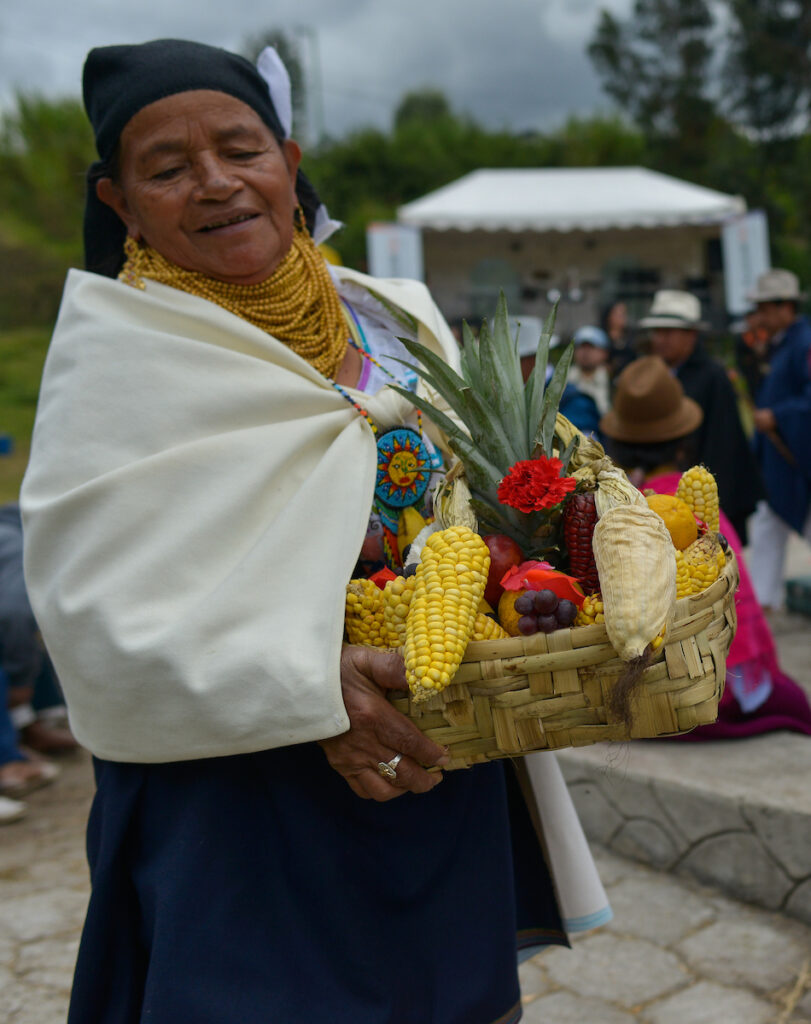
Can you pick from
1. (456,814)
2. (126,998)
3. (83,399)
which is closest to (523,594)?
(456,814)

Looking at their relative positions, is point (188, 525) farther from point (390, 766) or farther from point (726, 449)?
point (726, 449)

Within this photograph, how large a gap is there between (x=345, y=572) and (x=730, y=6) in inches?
1434

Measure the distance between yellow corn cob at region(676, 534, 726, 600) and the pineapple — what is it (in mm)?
233

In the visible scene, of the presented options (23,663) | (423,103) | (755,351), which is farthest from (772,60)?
(23,663)

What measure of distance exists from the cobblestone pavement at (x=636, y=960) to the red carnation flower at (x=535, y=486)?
6.39 ft

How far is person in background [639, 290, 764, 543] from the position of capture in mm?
5883

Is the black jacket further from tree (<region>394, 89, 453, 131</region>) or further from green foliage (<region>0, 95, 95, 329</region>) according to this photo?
tree (<region>394, 89, 453, 131</region>)

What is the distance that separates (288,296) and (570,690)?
1081 millimetres

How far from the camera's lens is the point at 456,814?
2.07 meters

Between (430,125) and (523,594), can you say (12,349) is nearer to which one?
(430,125)

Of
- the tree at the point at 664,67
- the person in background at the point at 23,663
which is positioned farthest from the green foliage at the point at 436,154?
the person in background at the point at 23,663

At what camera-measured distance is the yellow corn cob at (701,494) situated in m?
1.92

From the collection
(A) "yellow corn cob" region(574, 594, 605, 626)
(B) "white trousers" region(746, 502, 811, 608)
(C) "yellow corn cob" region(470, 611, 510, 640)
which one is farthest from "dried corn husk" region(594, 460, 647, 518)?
(B) "white trousers" region(746, 502, 811, 608)

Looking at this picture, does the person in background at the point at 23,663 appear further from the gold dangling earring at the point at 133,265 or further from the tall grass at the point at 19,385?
the tall grass at the point at 19,385
